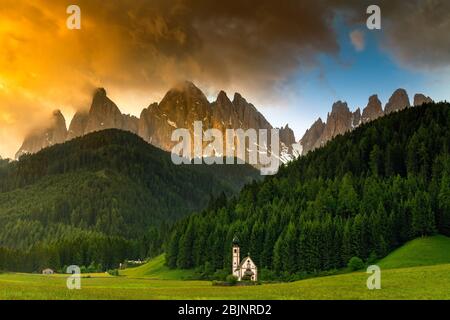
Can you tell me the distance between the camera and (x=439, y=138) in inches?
7283

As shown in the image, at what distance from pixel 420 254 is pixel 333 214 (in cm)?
3609

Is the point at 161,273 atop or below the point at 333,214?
below

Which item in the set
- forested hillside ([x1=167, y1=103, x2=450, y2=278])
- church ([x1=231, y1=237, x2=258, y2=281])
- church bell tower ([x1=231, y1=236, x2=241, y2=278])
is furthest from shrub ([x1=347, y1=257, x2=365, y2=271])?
church bell tower ([x1=231, y1=236, x2=241, y2=278])

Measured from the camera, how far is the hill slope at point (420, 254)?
351ft

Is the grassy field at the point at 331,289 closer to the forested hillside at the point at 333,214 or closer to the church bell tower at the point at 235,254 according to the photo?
the forested hillside at the point at 333,214

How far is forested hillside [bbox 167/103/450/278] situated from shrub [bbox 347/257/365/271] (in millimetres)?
7380

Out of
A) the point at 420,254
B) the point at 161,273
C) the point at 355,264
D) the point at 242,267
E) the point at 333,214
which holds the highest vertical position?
the point at 333,214

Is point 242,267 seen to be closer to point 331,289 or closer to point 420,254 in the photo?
point 420,254

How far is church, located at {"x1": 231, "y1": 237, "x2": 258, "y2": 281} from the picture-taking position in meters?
121

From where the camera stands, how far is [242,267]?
12656 cm

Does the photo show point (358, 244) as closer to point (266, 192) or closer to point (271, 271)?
point (271, 271)

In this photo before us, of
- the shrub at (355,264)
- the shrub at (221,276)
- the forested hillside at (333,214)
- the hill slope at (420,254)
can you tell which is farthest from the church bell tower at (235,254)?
the hill slope at (420,254)

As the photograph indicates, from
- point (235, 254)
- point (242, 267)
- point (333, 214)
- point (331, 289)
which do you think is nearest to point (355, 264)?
point (242, 267)
